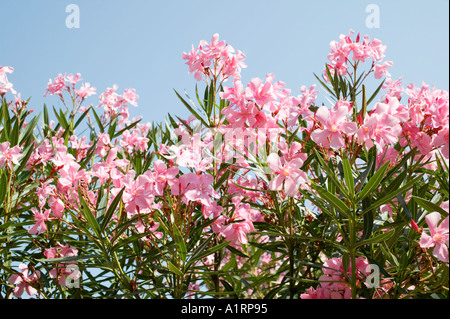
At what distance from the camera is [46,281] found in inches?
62.3

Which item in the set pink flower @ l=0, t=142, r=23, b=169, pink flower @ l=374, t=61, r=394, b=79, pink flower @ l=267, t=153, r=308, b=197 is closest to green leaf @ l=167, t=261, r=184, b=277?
pink flower @ l=267, t=153, r=308, b=197

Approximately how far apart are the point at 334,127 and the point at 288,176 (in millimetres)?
193

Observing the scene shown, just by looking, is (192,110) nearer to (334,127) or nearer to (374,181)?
(334,127)

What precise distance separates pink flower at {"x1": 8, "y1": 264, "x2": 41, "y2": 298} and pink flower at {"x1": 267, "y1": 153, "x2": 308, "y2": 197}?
1065mm

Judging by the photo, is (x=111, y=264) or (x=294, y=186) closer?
(x=294, y=186)

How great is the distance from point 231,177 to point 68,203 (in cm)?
62

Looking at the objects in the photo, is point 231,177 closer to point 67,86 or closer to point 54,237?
point 54,237

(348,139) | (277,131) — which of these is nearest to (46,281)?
(277,131)

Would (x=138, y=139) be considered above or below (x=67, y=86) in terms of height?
below

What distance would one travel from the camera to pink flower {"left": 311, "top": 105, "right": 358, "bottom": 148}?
44.0 inches

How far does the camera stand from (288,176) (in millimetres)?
1102

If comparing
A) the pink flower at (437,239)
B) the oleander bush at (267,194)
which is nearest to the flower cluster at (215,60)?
the oleander bush at (267,194)
